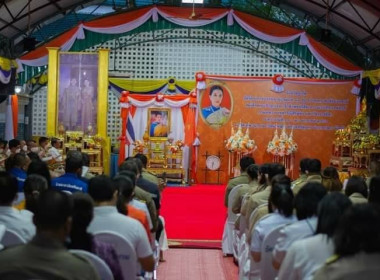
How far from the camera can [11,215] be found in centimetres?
328

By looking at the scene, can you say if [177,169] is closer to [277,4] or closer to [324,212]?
[277,4]

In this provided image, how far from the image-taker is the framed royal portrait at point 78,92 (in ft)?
43.3

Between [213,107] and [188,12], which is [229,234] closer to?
[213,107]

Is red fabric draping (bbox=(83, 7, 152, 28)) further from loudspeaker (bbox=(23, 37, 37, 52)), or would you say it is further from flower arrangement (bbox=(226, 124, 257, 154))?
flower arrangement (bbox=(226, 124, 257, 154))

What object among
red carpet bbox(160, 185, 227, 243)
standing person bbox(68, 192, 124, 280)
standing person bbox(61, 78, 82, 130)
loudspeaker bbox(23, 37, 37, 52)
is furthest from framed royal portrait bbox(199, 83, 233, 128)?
standing person bbox(68, 192, 124, 280)

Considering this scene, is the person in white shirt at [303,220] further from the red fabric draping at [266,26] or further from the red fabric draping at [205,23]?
the red fabric draping at [266,26]

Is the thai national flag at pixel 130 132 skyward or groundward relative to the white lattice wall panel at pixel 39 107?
groundward

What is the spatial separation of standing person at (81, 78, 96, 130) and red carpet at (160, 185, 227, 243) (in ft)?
7.90

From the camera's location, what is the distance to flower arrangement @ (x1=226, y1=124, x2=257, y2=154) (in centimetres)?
1328

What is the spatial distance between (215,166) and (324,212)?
11131mm

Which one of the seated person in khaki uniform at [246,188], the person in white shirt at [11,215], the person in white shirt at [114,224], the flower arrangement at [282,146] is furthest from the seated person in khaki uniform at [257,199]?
the flower arrangement at [282,146]

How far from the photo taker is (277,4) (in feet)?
47.5

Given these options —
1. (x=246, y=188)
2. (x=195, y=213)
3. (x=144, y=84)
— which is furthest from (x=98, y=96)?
(x=246, y=188)

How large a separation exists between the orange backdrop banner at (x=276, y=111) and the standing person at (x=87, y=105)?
2503 mm
